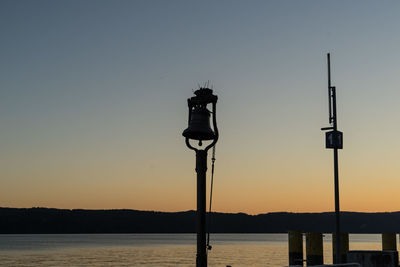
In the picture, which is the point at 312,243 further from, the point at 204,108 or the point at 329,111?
the point at 204,108

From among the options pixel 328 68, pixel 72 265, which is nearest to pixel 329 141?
pixel 328 68

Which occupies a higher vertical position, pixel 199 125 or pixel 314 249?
pixel 199 125

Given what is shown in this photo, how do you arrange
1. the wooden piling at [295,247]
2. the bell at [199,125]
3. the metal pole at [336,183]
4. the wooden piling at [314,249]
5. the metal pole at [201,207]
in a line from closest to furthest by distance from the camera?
the metal pole at [201,207], the bell at [199,125], the metal pole at [336,183], the wooden piling at [314,249], the wooden piling at [295,247]

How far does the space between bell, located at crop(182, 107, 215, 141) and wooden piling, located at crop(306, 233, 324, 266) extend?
15420mm

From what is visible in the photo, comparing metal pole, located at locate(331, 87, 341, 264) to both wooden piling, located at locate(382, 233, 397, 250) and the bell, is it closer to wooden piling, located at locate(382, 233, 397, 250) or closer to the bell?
the bell

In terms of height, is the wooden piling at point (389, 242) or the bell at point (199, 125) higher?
the bell at point (199, 125)

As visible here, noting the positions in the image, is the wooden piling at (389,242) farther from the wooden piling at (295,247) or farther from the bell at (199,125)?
the bell at (199,125)

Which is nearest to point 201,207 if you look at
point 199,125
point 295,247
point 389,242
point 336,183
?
point 199,125

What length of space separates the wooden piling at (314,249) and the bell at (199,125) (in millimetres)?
15420

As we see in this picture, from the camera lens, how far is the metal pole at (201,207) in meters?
10.9

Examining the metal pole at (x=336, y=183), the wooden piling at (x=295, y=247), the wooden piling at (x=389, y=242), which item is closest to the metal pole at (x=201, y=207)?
the metal pole at (x=336, y=183)

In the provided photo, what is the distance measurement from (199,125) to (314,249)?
16061 mm

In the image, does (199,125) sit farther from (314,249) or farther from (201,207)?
(314,249)

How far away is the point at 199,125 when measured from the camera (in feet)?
37.3
